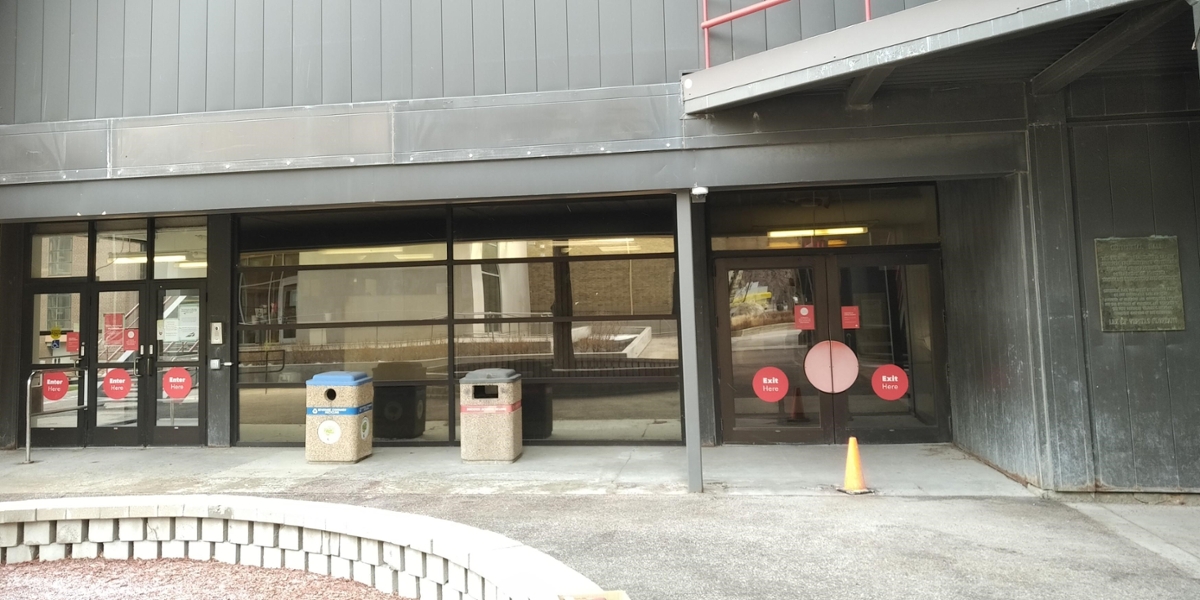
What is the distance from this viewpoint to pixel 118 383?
9.41m

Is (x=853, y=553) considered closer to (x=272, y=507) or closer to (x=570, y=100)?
(x=272, y=507)

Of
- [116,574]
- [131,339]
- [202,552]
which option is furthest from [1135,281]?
[131,339]

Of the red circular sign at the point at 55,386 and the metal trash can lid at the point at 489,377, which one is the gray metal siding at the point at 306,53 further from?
the red circular sign at the point at 55,386

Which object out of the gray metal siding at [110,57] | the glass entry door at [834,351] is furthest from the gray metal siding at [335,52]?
the glass entry door at [834,351]

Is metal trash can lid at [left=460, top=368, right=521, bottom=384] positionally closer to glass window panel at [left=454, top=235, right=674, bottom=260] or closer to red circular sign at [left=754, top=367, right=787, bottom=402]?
glass window panel at [left=454, top=235, right=674, bottom=260]

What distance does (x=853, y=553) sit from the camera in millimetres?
4867

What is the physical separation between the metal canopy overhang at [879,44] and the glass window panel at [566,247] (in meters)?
2.77

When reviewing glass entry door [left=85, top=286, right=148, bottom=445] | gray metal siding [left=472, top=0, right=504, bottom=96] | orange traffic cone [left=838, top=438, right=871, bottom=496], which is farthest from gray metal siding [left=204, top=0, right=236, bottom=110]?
orange traffic cone [left=838, top=438, right=871, bottom=496]

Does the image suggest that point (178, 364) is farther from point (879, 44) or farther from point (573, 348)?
point (879, 44)

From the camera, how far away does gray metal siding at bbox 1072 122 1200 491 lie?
603 centimetres

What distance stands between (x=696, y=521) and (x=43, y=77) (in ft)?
25.3

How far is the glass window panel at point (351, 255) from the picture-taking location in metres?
9.16

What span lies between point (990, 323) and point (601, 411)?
4.35 meters

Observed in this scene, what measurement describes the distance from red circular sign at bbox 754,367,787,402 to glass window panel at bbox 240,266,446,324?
13.0 ft
